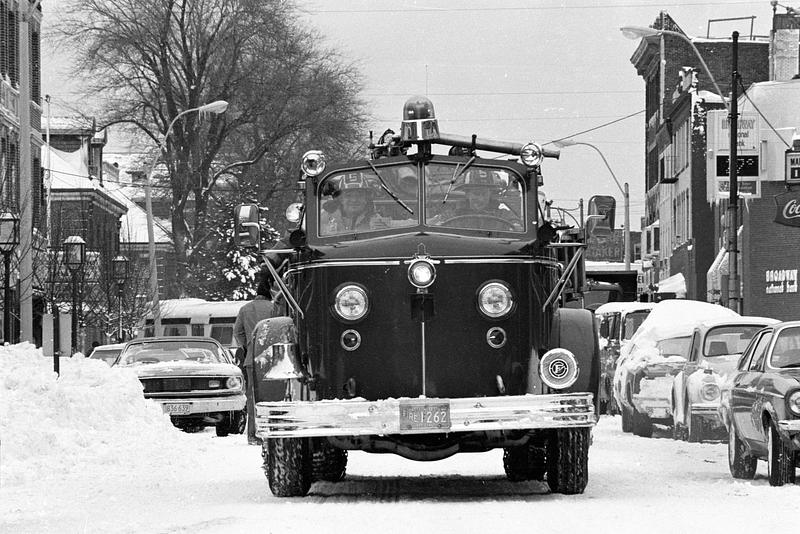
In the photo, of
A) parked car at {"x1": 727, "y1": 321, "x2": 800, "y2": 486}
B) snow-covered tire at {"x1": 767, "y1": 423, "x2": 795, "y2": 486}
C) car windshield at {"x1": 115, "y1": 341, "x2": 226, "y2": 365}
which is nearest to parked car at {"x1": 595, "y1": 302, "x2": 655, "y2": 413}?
car windshield at {"x1": 115, "y1": 341, "x2": 226, "y2": 365}

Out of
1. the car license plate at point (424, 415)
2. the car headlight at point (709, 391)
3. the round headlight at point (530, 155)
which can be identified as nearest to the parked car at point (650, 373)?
the car headlight at point (709, 391)

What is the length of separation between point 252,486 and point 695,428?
679 centimetres

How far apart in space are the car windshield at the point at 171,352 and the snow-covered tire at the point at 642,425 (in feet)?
20.3

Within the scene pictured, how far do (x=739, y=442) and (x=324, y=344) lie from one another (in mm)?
4346

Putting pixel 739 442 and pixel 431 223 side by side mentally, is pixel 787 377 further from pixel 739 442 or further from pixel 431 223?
pixel 431 223

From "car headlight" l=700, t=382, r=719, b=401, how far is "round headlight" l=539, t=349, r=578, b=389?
7.34m

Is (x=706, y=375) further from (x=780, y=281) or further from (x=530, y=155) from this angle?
(x=780, y=281)

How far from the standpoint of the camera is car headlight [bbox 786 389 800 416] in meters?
13.2

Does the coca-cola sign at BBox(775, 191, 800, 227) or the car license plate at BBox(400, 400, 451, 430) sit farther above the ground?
the coca-cola sign at BBox(775, 191, 800, 227)

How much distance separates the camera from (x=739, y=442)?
14.8 meters

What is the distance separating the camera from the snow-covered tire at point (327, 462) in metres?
13.0

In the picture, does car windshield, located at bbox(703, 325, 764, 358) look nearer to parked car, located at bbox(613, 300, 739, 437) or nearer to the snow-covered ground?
parked car, located at bbox(613, 300, 739, 437)

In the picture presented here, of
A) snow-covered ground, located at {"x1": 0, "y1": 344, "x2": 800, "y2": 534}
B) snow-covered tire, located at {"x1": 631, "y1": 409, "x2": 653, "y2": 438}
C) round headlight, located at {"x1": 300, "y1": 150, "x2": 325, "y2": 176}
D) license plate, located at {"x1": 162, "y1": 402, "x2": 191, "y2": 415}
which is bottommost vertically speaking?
snow-covered tire, located at {"x1": 631, "y1": 409, "x2": 653, "y2": 438}

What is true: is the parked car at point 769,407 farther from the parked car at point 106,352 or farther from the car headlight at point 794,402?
the parked car at point 106,352
